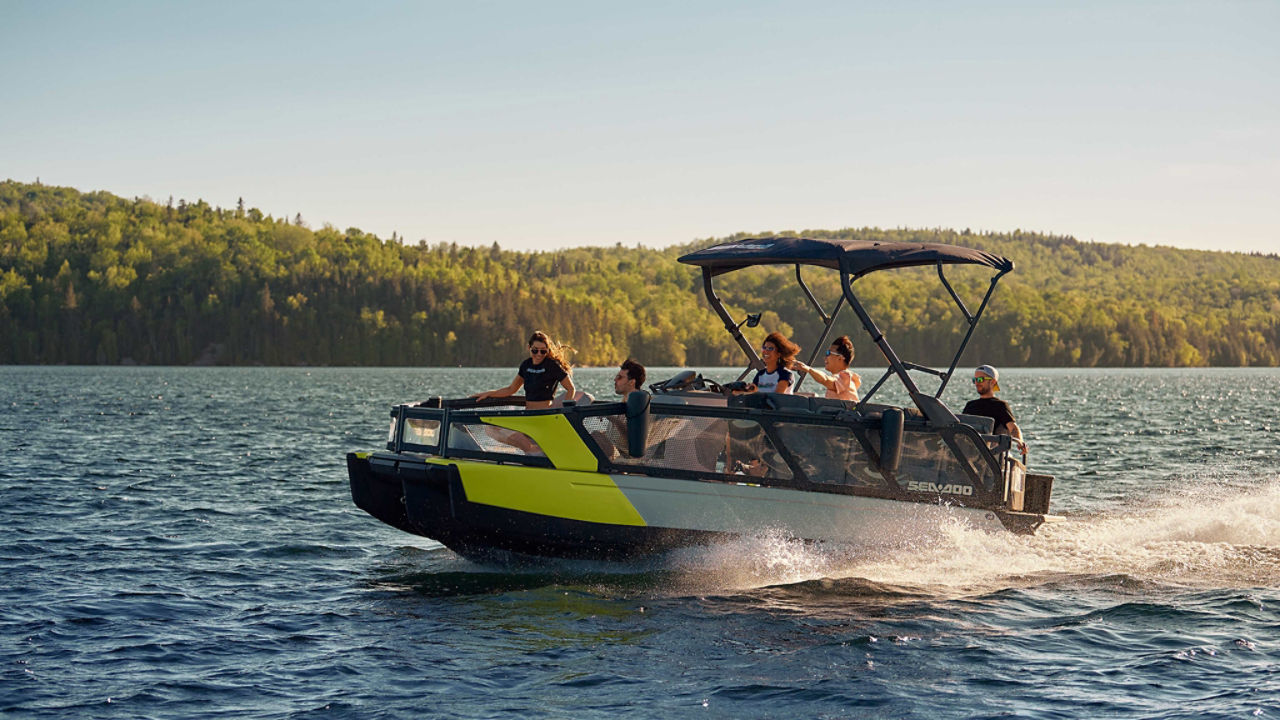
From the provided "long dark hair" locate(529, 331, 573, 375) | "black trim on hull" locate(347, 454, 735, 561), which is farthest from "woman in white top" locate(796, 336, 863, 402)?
"long dark hair" locate(529, 331, 573, 375)

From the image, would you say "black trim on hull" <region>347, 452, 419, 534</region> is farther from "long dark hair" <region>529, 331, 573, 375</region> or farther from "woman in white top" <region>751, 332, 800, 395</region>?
"woman in white top" <region>751, 332, 800, 395</region>

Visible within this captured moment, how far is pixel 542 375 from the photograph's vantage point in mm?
12070

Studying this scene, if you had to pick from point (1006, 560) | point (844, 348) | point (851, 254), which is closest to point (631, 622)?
point (844, 348)

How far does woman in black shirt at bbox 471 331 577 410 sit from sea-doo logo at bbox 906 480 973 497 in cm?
319

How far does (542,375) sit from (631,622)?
9.28 ft

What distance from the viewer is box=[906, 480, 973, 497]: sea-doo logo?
11672mm

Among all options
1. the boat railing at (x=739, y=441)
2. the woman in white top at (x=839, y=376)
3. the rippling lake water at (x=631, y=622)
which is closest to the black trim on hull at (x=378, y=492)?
the boat railing at (x=739, y=441)

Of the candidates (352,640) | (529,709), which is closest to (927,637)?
(529,709)

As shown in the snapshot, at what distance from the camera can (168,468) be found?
Result: 23.5 metres

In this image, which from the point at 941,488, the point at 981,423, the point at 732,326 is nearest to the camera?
the point at 941,488

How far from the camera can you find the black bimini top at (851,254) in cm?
1163

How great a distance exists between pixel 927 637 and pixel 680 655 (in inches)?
79.0

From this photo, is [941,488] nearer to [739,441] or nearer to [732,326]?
[739,441]

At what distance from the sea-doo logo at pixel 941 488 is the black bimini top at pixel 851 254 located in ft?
6.46
